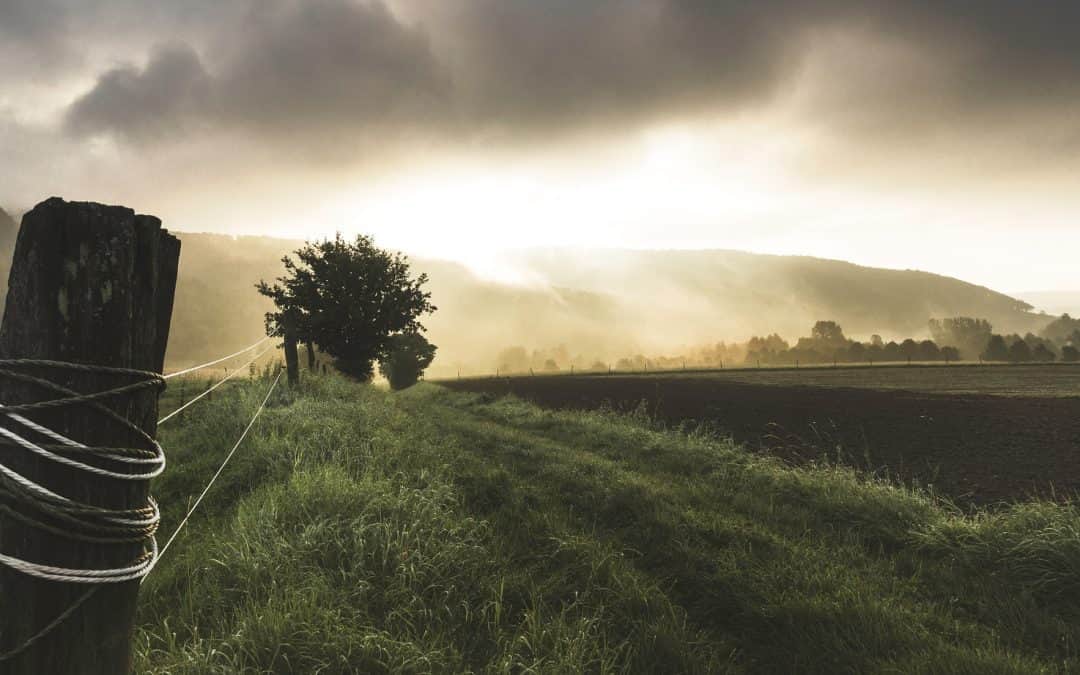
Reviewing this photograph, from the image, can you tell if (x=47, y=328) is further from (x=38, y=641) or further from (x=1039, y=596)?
(x=1039, y=596)

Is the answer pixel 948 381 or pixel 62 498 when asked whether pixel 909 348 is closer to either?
pixel 948 381

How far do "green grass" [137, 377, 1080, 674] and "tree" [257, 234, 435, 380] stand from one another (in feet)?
58.9

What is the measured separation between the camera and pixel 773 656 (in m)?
3.50

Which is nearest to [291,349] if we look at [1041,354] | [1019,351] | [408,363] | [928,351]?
[408,363]

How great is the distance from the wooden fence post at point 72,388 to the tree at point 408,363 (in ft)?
155

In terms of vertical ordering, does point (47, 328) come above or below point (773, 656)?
above

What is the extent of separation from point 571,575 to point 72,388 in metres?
3.79

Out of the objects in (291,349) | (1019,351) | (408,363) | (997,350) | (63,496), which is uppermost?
Result: (997,350)

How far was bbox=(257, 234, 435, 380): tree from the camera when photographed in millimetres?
24438

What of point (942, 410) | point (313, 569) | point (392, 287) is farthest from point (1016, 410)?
point (392, 287)

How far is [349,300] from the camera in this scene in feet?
80.2

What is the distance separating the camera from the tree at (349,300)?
24.4 m

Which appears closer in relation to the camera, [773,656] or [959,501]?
[773,656]

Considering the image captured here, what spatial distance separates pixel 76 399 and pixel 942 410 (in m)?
22.3
